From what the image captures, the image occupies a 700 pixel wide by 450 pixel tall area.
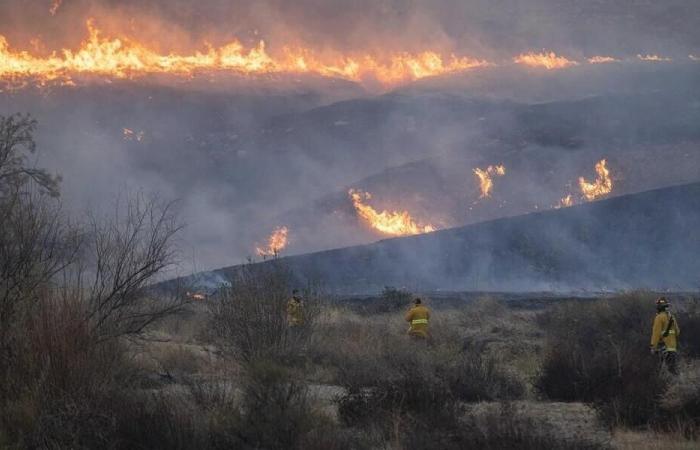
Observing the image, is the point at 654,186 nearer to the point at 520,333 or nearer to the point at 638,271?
the point at 638,271

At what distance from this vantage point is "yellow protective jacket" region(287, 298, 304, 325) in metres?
16.5

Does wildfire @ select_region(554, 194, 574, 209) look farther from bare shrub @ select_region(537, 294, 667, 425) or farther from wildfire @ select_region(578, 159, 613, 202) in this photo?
bare shrub @ select_region(537, 294, 667, 425)

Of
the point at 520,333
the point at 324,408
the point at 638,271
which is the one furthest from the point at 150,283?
the point at 638,271

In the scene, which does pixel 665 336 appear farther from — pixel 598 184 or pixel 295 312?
pixel 598 184

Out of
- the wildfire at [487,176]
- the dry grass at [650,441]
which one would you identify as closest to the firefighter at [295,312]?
the dry grass at [650,441]

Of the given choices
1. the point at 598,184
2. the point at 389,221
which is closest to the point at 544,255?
the point at 598,184

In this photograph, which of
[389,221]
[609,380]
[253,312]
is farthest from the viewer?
[389,221]

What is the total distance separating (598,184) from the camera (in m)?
73.2

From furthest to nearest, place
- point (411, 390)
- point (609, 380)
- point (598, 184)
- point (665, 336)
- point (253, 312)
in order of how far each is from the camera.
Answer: point (598, 184), point (665, 336), point (253, 312), point (609, 380), point (411, 390)

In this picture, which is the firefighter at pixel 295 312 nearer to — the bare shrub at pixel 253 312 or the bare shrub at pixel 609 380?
the bare shrub at pixel 253 312

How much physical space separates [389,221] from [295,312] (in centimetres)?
5877

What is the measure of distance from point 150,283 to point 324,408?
3957mm

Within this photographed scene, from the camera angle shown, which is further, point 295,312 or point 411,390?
point 295,312

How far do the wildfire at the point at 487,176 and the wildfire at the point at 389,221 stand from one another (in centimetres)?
688
